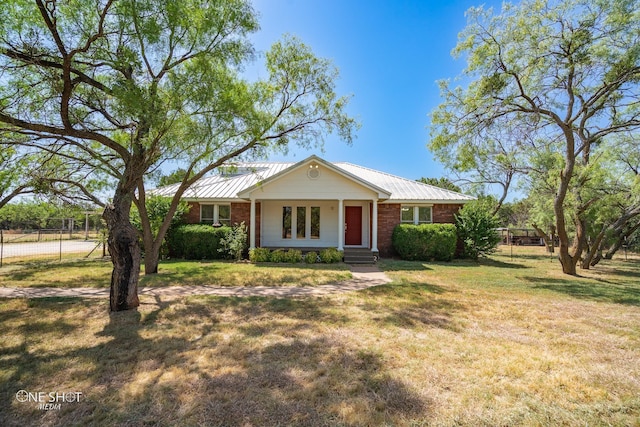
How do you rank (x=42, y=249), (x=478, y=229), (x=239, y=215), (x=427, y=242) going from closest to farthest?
(x=427, y=242) → (x=478, y=229) → (x=239, y=215) → (x=42, y=249)

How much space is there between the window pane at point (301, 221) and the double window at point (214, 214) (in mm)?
3834

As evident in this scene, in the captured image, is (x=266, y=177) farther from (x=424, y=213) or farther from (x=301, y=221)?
(x=424, y=213)

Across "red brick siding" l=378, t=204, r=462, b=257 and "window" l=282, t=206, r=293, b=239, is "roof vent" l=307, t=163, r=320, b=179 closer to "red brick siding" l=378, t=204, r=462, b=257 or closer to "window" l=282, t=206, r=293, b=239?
"window" l=282, t=206, r=293, b=239

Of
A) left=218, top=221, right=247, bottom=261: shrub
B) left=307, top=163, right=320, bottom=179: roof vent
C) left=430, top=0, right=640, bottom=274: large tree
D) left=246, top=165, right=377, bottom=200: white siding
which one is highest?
left=430, top=0, right=640, bottom=274: large tree

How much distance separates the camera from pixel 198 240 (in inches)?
579

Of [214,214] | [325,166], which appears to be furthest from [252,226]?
[325,166]

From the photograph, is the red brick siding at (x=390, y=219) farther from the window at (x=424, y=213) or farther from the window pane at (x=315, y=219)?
the window pane at (x=315, y=219)

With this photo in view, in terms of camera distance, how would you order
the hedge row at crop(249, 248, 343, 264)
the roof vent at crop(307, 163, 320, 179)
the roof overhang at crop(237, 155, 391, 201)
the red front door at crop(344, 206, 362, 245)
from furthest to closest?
the red front door at crop(344, 206, 362, 245) < the roof vent at crop(307, 163, 320, 179) < the roof overhang at crop(237, 155, 391, 201) < the hedge row at crop(249, 248, 343, 264)

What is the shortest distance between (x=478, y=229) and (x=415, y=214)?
10.6 ft

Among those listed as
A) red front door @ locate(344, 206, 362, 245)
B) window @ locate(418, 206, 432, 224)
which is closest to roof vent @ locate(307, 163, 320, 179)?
red front door @ locate(344, 206, 362, 245)

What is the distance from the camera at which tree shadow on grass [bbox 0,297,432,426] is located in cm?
291

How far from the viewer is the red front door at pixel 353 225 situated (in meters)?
16.7

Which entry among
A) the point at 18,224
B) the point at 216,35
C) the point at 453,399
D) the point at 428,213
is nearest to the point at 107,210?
the point at 216,35

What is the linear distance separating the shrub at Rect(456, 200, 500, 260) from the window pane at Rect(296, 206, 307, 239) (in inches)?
334
